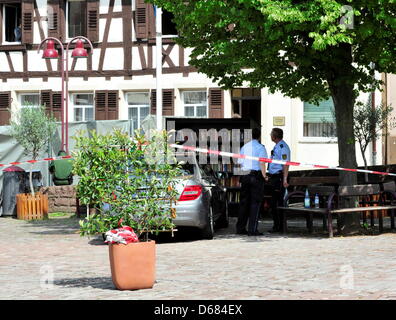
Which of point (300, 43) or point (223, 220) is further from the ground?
point (300, 43)

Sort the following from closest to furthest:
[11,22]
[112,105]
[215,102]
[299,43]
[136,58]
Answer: [299,43]
[215,102]
[136,58]
[112,105]
[11,22]

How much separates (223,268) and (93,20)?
23267mm

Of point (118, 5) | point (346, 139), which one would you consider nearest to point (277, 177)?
point (346, 139)

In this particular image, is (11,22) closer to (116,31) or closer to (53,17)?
(53,17)

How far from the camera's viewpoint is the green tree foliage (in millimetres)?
15820

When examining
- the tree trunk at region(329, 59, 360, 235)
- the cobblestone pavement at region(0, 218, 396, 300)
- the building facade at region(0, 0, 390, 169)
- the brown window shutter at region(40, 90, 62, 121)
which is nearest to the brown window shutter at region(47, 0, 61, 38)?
the building facade at region(0, 0, 390, 169)

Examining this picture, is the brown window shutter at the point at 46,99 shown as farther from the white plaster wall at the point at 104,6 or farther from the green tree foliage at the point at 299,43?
the green tree foliage at the point at 299,43

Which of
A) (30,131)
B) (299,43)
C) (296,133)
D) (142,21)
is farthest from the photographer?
(142,21)

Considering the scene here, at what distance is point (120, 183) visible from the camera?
11.2 m

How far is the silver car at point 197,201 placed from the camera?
1661cm

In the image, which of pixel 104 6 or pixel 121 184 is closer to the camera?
pixel 121 184

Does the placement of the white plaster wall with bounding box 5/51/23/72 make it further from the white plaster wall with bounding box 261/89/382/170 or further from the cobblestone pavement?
the cobblestone pavement

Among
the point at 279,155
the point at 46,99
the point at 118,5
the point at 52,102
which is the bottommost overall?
the point at 279,155

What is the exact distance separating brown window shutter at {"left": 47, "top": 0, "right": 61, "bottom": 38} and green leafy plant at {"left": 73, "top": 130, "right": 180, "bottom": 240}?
24.8 metres
